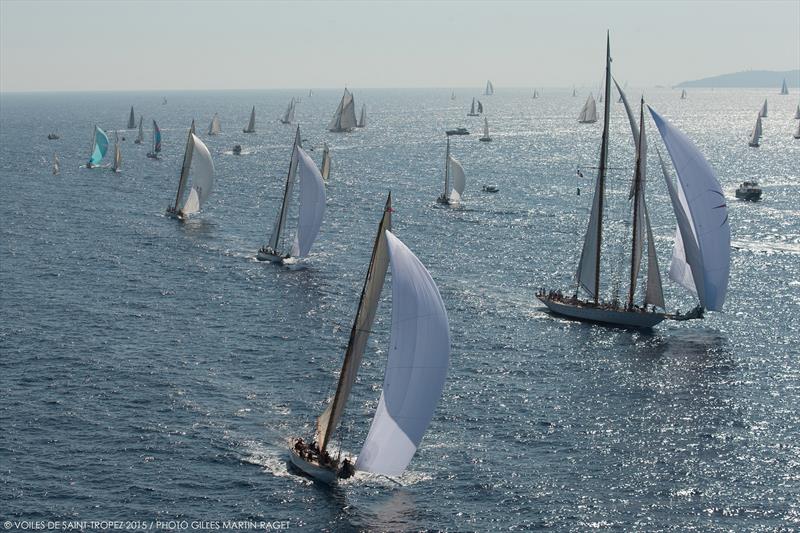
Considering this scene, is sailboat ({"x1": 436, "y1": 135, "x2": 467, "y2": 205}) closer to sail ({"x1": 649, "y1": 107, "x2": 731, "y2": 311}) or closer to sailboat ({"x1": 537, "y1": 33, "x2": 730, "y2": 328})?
sailboat ({"x1": 537, "y1": 33, "x2": 730, "y2": 328})

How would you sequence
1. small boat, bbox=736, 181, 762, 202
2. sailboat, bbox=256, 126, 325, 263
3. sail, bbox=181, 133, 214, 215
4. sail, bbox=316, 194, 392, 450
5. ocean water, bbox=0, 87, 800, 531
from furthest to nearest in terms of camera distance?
small boat, bbox=736, 181, 762, 202, sail, bbox=181, 133, 214, 215, sailboat, bbox=256, 126, 325, 263, sail, bbox=316, 194, 392, 450, ocean water, bbox=0, 87, 800, 531

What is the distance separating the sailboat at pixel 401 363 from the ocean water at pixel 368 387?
1649mm

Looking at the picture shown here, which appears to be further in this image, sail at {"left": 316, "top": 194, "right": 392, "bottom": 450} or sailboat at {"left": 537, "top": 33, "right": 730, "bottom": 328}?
sailboat at {"left": 537, "top": 33, "right": 730, "bottom": 328}

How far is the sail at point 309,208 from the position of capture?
339ft

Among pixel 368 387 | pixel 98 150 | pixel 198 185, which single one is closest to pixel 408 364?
pixel 368 387

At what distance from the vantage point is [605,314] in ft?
277

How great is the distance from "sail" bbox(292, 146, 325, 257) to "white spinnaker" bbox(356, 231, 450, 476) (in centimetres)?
5481

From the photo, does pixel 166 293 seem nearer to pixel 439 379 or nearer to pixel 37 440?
pixel 37 440

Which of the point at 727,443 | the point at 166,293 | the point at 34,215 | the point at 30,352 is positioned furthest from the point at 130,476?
the point at 34,215

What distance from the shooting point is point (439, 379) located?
48.3m

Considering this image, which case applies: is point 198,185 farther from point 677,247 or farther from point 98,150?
point 677,247

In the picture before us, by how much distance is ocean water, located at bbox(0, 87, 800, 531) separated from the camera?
166 feet

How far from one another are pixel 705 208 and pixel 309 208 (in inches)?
1622

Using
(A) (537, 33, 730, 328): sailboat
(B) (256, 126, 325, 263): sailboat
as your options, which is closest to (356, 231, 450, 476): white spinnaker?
(A) (537, 33, 730, 328): sailboat
